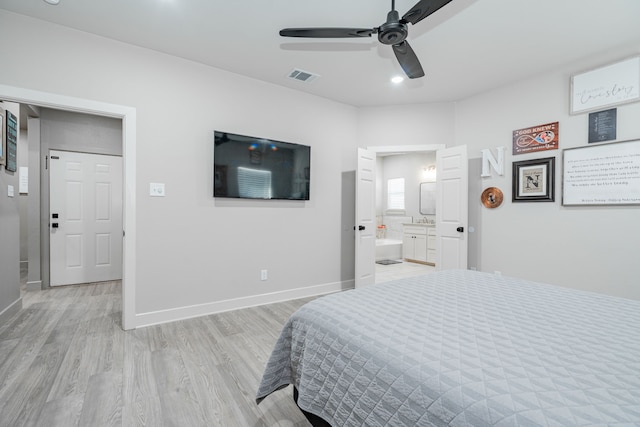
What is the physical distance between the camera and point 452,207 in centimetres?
378

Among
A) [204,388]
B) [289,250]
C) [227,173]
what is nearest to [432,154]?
[289,250]

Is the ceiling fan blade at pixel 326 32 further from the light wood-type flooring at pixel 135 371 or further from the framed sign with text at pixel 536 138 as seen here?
the framed sign with text at pixel 536 138

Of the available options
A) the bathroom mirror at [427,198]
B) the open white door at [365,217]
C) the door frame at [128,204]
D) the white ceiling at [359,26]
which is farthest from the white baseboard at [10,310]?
the bathroom mirror at [427,198]

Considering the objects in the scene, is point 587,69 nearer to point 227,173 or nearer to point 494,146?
point 494,146

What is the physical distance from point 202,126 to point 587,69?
3.96 m

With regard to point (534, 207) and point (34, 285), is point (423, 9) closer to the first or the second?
point (534, 207)

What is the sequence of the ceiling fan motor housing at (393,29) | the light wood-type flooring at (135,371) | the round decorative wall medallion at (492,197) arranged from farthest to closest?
the round decorative wall medallion at (492,197) < the ceiling fan motor housing at (393,29) < the light wood-type flooring at (135,371)

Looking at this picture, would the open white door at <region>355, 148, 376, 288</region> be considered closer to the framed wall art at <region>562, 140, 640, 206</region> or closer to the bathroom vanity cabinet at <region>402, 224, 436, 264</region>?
the framed wall art at <region>562, 140, 640, 206</region>

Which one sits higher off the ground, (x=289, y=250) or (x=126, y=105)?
(x=126, y=105)

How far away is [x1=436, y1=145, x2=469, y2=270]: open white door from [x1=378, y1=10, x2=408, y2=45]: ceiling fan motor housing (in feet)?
7.49

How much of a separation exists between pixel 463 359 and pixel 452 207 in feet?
10.5

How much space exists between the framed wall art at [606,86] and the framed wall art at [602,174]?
40 cm

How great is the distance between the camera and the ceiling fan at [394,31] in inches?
64.4

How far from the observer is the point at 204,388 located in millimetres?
1791
